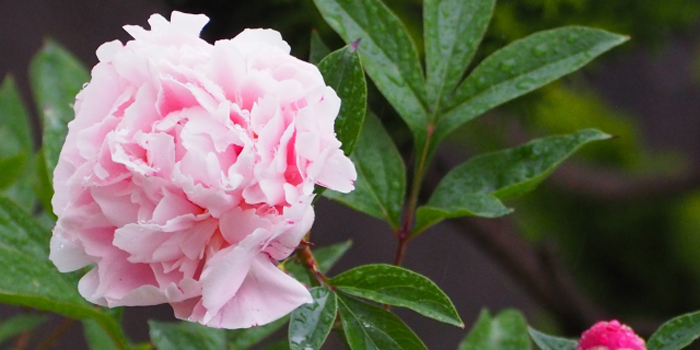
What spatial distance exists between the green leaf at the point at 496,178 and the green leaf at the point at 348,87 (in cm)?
8

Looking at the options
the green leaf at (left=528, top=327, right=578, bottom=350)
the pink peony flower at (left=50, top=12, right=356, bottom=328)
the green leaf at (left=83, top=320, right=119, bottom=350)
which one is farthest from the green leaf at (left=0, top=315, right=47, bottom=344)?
the green leaf at (left=528, top=327, right=578, bottom=350)

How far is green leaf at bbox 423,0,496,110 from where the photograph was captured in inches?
20.2

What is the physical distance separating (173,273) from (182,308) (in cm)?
2

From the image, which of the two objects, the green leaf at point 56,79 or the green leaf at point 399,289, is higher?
the green leaf at point 399,289

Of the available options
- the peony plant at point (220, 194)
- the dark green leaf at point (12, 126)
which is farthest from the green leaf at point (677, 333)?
the dark green leaf at point (12, 126)

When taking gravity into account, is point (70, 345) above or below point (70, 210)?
below

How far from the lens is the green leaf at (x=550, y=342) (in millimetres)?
420

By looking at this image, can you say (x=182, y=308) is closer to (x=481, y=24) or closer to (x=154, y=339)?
(x=154, y=339)

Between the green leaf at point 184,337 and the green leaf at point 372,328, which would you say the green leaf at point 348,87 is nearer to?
the green leaf at point 372,328

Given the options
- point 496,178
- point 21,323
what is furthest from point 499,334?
point 21,323

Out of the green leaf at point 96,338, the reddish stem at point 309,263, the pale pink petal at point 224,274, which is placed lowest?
the green leaf at point 96,338

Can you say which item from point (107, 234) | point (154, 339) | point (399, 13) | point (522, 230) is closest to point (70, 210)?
point (107, 234)

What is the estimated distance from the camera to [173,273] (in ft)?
1.13

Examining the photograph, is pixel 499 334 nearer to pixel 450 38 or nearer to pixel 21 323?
pixel 450 38
